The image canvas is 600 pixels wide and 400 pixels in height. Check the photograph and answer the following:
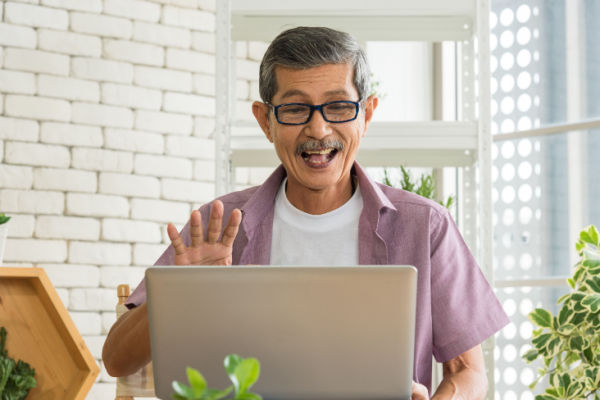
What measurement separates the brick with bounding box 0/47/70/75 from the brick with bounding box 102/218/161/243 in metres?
0.63

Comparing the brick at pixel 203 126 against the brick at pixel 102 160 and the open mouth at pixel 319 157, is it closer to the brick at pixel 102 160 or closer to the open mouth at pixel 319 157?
the brick at pixel 102 160

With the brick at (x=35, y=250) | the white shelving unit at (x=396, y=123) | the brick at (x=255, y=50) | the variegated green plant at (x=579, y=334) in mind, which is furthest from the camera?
the brick at (x=255, y=50)

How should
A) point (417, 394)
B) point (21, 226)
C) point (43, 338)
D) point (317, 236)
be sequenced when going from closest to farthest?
point (417, 394)
point (317, 236)
point (43, 338)
point (21, 226)

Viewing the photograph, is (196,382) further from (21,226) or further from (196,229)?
(21,226)

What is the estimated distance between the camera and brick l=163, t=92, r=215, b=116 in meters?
3.30

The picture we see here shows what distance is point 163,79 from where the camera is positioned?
3.30 metres

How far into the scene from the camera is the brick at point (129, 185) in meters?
3.19

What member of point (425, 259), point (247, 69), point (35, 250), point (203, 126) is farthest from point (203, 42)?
point (425, 259)

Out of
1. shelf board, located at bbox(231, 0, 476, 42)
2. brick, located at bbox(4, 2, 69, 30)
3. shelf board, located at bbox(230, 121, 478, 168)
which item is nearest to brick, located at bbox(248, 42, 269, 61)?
brick, located at bbox(4, 2, 69, 30)

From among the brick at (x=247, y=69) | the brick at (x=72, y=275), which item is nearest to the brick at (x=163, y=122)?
the brick at (x=247, y=69)

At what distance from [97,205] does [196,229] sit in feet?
6.52

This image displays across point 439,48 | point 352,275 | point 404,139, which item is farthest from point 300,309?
point 439,48

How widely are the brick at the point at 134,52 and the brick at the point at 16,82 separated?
32 cm

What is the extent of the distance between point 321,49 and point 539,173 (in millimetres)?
1461
